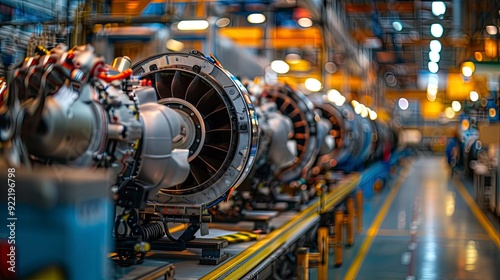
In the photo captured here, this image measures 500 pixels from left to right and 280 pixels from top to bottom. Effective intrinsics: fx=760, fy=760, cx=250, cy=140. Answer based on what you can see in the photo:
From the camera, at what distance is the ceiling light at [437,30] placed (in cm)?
2088

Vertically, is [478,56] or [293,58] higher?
[293,58]

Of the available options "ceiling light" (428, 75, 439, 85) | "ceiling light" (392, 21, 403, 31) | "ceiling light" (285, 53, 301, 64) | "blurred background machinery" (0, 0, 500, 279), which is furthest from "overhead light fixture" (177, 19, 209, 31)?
"ceiling light" (428, 75, 439, 85)

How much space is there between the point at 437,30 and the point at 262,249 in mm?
17985

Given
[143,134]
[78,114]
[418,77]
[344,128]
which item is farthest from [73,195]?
[418,77]

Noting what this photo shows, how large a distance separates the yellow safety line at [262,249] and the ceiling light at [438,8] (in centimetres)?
1155

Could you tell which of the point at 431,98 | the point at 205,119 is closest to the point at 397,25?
the point at 205,119

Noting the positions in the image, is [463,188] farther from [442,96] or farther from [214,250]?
[442,96]

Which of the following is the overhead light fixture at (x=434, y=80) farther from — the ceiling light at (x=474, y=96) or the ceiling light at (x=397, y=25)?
the ceiling light at (x=474, y=96)

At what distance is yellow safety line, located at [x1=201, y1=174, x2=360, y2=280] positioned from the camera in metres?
4.07

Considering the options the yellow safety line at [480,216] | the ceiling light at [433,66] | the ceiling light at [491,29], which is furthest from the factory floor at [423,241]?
the ceiling light at [433,66]

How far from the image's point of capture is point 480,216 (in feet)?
49.6

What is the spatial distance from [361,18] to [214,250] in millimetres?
16855

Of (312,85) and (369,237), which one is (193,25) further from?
(312,85)

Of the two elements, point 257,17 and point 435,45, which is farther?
point 435,45
